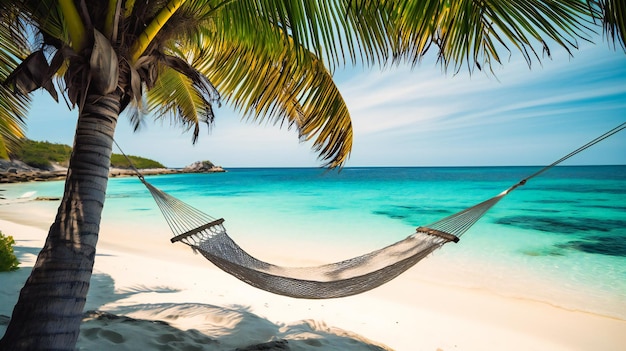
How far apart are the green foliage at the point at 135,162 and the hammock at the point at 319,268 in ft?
69.0

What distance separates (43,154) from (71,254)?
21042mm

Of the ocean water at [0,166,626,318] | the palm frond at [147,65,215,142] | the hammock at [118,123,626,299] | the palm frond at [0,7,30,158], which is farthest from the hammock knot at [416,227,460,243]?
the palm frond at [0,7,30,158]

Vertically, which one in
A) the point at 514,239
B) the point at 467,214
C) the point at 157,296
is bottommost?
the point at 514,239

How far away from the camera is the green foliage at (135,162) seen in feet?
74.6

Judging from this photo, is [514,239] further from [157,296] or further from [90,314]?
[90,314]

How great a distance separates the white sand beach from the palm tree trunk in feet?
1.33

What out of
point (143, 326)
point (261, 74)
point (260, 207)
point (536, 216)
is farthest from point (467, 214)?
point (260, 207)

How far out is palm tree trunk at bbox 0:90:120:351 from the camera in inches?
31.8

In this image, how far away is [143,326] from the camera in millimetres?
1385

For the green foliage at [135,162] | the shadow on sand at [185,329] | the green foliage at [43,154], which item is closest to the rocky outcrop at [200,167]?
the green foliage at [135,162]

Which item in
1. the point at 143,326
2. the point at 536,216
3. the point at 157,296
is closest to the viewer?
the point at 143,326

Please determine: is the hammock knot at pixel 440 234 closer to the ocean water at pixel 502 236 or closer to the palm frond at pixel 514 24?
the ocean water at pixel 502 236

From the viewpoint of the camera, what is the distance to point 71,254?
87 centimetres

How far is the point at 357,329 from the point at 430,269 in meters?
1.91
